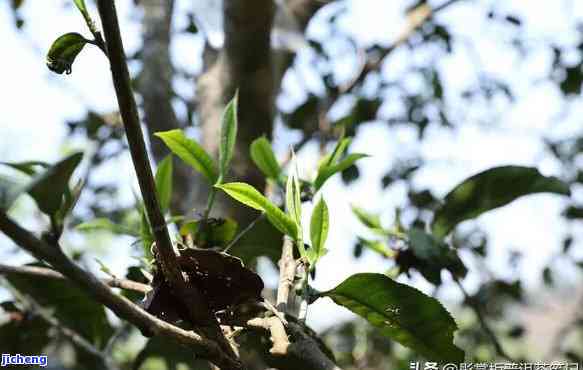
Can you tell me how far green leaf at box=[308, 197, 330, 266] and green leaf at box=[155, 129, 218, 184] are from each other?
0.15 metres

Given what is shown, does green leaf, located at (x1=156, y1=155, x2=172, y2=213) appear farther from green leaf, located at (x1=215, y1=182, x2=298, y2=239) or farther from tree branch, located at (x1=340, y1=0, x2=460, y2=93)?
tree branch, located at (x1=340, y1=0, x2=460, y2=93)

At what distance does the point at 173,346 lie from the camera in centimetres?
85

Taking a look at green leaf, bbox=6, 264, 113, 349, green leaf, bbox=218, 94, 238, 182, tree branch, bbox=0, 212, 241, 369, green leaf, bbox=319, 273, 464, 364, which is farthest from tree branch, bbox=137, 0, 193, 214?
tree branch, bbox=0, 212, 241, 369

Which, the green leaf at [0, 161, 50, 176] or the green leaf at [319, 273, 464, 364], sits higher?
→ the green leaf at [0, 161, 50, 176]

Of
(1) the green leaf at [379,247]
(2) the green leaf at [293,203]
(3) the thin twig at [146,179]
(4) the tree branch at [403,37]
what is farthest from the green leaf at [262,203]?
(4) the tree branch at [403,37]

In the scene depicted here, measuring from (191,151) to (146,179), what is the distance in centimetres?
26

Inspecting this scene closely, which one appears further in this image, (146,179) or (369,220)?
(369,220)

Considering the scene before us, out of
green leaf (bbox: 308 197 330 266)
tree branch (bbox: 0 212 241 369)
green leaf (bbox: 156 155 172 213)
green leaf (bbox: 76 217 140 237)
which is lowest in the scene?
tree branch (bbox: 0 212 241 369)

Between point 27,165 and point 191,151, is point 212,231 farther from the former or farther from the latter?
point 27,165

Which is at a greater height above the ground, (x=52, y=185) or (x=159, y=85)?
(x=159, y=85)

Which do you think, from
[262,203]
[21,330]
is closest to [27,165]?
[262,203]

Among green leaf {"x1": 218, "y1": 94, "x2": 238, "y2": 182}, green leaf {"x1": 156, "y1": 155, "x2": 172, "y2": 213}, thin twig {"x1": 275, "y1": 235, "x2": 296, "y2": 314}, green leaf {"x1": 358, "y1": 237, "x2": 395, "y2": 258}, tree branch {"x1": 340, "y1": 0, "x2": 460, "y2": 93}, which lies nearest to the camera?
thin twig {"x1": 275, "y1": 235, "x2": 296, "y2": 314}

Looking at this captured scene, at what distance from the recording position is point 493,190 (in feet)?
2.80

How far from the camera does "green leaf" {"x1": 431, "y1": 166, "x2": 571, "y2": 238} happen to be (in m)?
0.83
